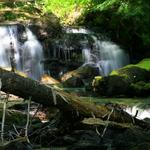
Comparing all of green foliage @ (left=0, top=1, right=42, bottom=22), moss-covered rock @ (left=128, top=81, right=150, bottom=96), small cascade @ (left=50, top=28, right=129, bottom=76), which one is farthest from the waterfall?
moss-covered rock @ (left=128, top=81, right=150, bottom=96)

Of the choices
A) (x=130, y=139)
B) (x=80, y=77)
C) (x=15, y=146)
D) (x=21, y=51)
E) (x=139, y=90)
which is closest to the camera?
(x=15, y=146)

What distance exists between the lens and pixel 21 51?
2144 cm

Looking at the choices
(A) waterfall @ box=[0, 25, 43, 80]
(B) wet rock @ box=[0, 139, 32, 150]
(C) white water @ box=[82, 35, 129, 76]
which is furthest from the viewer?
(C) white water @ box=[82, 35, 129, 76]

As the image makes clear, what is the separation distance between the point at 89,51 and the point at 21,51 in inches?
118

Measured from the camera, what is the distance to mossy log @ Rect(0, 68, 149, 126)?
23.5 feet

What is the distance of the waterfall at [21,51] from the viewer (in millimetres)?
21016

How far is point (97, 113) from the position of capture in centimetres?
820

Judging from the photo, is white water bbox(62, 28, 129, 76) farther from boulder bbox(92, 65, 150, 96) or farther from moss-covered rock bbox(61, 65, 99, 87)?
boulder bbox(92, 65, 150, 96)

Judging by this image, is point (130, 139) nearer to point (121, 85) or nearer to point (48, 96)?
point (48, 96)

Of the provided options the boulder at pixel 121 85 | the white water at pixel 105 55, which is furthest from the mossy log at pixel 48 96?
the white water at pixel 105 55

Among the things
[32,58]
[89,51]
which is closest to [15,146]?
[32,58]

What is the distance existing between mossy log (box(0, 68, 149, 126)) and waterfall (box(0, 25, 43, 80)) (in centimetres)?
1263

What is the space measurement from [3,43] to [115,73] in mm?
6594

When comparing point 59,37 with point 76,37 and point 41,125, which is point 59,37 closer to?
point 76,37
